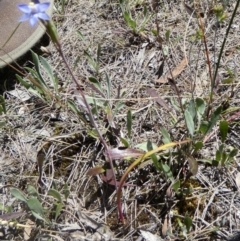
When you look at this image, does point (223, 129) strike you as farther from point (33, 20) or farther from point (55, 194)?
point (33, 20)

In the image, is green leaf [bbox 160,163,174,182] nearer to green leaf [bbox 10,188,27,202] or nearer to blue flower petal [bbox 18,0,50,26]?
green leaf [bbox 10,188,27,202]

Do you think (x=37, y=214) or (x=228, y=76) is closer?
(x=37, y=214)

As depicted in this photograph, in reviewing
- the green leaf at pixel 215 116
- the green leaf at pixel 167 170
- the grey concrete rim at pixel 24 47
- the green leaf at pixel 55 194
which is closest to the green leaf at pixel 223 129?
the green leaf at pixel 215 116

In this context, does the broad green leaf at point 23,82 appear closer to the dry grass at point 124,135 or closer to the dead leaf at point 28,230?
the dry grass at point 124,135

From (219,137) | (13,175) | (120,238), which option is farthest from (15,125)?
(219,137)

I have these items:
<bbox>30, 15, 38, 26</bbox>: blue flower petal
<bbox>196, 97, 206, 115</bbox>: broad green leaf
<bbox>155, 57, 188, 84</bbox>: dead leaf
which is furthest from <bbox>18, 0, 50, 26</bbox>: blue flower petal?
<bbox>155, 57, 188, 84</bbox>: dead leaf

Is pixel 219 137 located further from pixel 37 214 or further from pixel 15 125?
pixel 15 125
